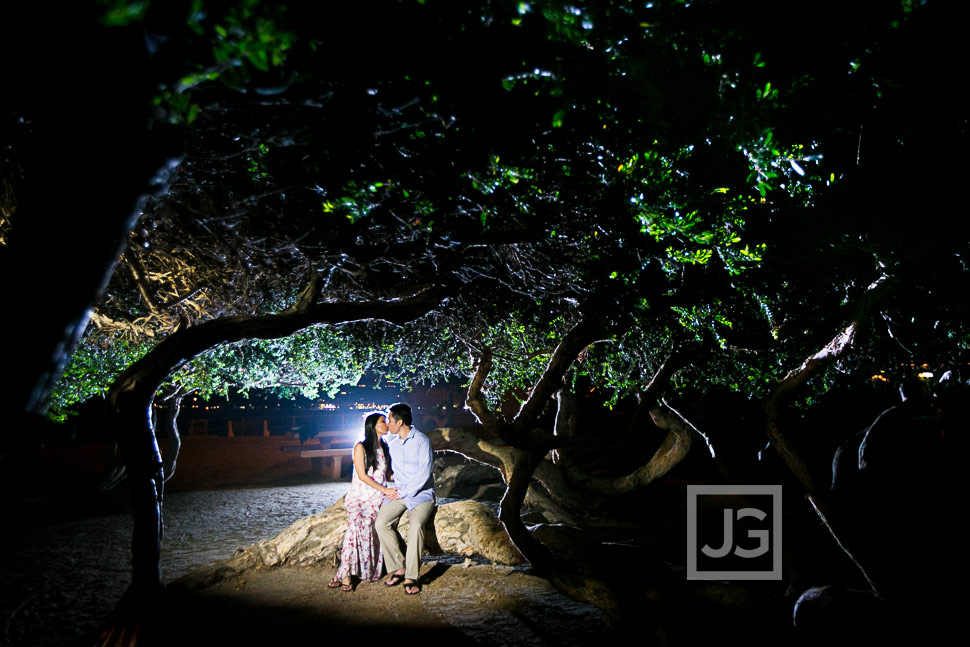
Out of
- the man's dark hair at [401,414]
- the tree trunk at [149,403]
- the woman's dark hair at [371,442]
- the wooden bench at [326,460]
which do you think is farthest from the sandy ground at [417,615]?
the wooden bench at [326,460]

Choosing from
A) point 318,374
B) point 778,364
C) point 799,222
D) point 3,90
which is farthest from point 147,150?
point 318,374

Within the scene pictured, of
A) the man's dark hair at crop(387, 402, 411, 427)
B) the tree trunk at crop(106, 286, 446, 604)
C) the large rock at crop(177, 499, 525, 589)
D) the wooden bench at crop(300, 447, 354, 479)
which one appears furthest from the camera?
the wooden bench at crop(300, 447, 354, 479)

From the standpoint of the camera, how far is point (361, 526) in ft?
20.5

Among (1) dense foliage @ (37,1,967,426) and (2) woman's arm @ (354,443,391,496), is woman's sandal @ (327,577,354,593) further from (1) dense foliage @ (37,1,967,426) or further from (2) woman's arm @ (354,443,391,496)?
(1) dense foliage @ (37,1,967,426)

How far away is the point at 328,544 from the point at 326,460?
11.2 metres

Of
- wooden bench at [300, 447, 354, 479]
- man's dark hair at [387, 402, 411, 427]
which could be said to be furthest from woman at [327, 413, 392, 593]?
wooden bench at [300, 447, 354, 479]

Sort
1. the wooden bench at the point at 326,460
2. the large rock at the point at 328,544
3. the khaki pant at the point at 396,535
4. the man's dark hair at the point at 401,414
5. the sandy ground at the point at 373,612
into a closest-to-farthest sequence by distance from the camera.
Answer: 1. the sandy ground at the point at 373,612
2. the khaki pant at the point at 396,535
3. the man's dark hair at the point at 401,414
4. the large rock at the point at 328,544
5. the wooden bench at the point at 326,460

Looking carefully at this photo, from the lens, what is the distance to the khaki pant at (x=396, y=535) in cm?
595

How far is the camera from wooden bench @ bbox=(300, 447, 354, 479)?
17625 mm

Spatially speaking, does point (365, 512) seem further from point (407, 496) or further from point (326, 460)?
point (326, 460)

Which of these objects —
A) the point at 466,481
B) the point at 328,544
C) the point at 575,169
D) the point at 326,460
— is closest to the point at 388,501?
the point at 328,544

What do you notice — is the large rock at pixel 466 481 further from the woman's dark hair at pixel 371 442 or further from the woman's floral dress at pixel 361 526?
the woman's dark hair at pixel 371 442

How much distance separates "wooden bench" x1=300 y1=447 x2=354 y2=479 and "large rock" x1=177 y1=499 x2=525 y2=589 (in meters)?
10.1

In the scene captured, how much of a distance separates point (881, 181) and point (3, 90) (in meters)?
8.10
